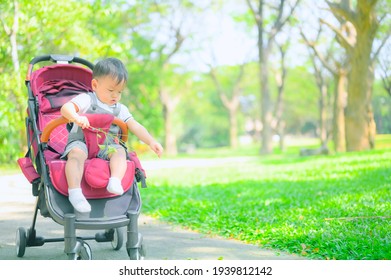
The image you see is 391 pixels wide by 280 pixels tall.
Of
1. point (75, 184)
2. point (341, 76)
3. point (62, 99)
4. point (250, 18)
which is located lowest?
point (75, 184)

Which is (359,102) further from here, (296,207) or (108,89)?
(108,89)

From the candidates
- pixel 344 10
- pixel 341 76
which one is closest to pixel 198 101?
pixel 341 76

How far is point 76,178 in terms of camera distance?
3219 mm

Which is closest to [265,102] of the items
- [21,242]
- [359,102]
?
[359,102]

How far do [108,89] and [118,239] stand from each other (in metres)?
1.17

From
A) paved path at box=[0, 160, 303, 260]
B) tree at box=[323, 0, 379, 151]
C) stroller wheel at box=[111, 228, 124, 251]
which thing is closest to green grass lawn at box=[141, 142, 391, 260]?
paved path at box=[0, 160, 303, 260]

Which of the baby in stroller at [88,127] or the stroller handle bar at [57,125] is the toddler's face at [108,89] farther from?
the stroller handle bar at [57,125]

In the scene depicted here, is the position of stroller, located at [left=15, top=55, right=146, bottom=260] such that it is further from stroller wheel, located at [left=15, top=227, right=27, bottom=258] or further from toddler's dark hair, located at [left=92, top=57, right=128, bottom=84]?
toddler's dark hair, located at [left=92, top=57, right=128, bottom=84]

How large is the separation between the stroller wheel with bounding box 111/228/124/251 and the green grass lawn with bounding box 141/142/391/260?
3.32ft

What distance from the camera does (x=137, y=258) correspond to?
335 centimetres

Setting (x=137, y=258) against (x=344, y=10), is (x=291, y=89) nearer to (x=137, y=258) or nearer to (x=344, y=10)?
(x=344, y=10)

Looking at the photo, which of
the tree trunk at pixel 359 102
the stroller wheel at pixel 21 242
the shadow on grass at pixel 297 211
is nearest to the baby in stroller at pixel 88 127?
the stroller wheel at pixel 21 242

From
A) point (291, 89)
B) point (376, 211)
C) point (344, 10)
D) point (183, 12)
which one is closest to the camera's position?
point (376, 211)
